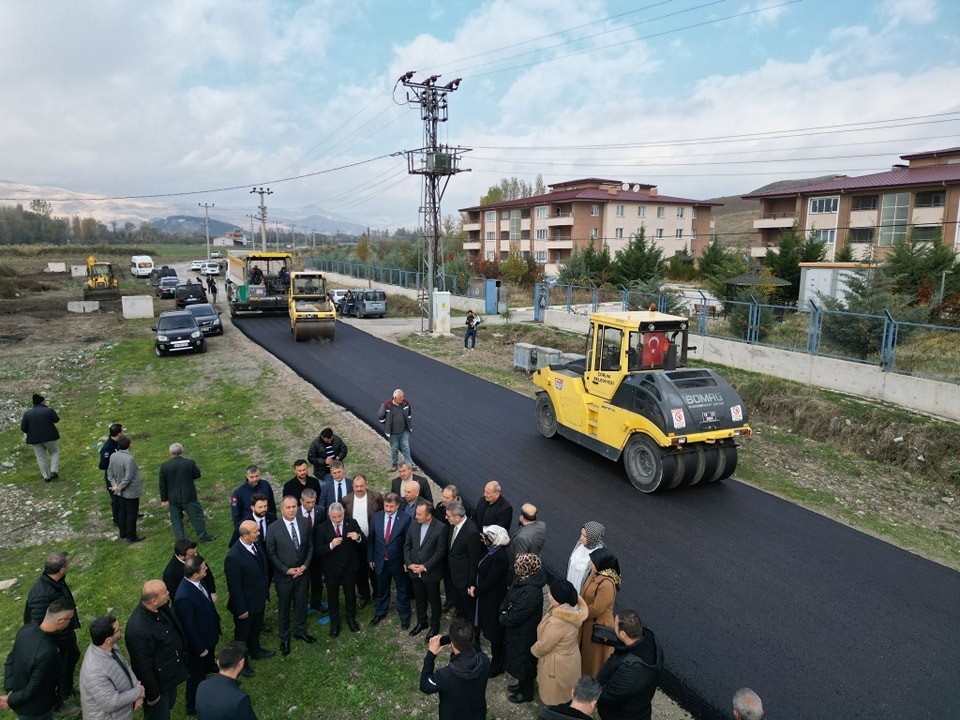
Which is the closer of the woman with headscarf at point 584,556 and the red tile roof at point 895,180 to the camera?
the woman with headscarf at point 584,556

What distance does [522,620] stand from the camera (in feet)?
17.9

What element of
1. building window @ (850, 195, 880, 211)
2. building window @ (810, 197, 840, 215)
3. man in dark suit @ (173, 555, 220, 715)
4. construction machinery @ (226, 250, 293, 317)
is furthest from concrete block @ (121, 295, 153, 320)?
building window @ (850, 195, 880, 211)

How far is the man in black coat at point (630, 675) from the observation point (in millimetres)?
4500

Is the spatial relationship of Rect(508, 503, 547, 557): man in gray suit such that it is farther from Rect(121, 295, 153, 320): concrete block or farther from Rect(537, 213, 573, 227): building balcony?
Rect(537, 213, 573, 227): building balcony

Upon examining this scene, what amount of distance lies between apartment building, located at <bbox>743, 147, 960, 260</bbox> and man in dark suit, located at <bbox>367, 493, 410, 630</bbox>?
40807 millimetres

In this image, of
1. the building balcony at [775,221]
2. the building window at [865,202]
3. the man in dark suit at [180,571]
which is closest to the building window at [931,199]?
the building window at [865,202]

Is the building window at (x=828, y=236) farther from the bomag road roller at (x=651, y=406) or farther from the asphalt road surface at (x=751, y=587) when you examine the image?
the asphalt road surface at (x=751, y=587)

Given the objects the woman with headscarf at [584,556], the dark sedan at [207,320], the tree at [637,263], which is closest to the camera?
the woman with headscarf at [584,556]

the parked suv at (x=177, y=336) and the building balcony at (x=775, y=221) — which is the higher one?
the building balcony at (x=775, y=221)

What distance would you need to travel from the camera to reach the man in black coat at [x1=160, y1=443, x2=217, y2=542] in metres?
8.34

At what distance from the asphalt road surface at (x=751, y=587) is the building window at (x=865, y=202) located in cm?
4320

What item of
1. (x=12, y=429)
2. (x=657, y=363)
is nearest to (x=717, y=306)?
(x=657, y=363)

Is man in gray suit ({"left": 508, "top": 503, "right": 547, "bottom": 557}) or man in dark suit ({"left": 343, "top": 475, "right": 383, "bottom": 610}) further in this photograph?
man in dark suit ({"left": 343, "top": 475, "right": 383, "bottom": 610})

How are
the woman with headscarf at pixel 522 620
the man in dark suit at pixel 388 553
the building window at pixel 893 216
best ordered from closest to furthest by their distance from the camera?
the woman with headscarf at pixel 522 620
the man in dark suit at pixel 388 553
the building window at pixel 893 216
